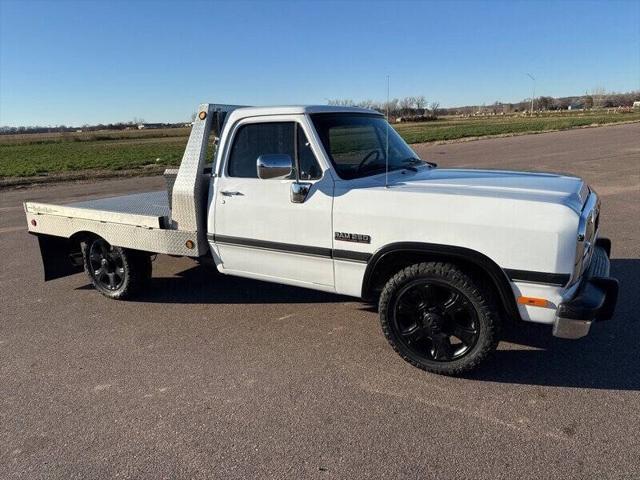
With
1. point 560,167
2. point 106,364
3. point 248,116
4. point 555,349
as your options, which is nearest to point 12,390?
point 106,364

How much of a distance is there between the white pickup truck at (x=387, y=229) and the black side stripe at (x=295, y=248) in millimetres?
10

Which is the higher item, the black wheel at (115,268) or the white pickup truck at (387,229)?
the white pickup truck at (387,229)

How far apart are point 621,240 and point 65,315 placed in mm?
7344

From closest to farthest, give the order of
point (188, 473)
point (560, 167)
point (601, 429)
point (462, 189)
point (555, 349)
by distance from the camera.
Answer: point (188, 473) → point (601, 429) → point (462, 189) → point (555, 349) → point (560, 167)

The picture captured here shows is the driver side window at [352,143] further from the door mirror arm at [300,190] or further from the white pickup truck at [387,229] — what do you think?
the door mirror arm at [300,190]

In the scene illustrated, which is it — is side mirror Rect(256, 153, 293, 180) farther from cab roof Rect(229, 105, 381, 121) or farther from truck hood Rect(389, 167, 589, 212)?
truck hood Rect(389, 167, 589, 212)

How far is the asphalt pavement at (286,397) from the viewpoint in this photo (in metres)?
2.87

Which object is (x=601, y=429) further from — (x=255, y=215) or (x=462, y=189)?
(x=255, y=215)

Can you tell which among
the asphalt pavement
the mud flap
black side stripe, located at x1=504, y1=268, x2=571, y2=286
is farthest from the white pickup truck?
the mud flap

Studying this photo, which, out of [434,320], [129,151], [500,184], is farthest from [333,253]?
[129,151]

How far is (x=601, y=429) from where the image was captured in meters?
3.06

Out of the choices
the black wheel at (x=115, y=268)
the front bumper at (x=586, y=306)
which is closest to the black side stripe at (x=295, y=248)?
the black wheel at (x=115, y=268)

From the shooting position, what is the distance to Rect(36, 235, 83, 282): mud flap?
19.7 feet

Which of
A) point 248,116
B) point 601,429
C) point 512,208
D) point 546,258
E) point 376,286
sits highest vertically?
point 248,116
